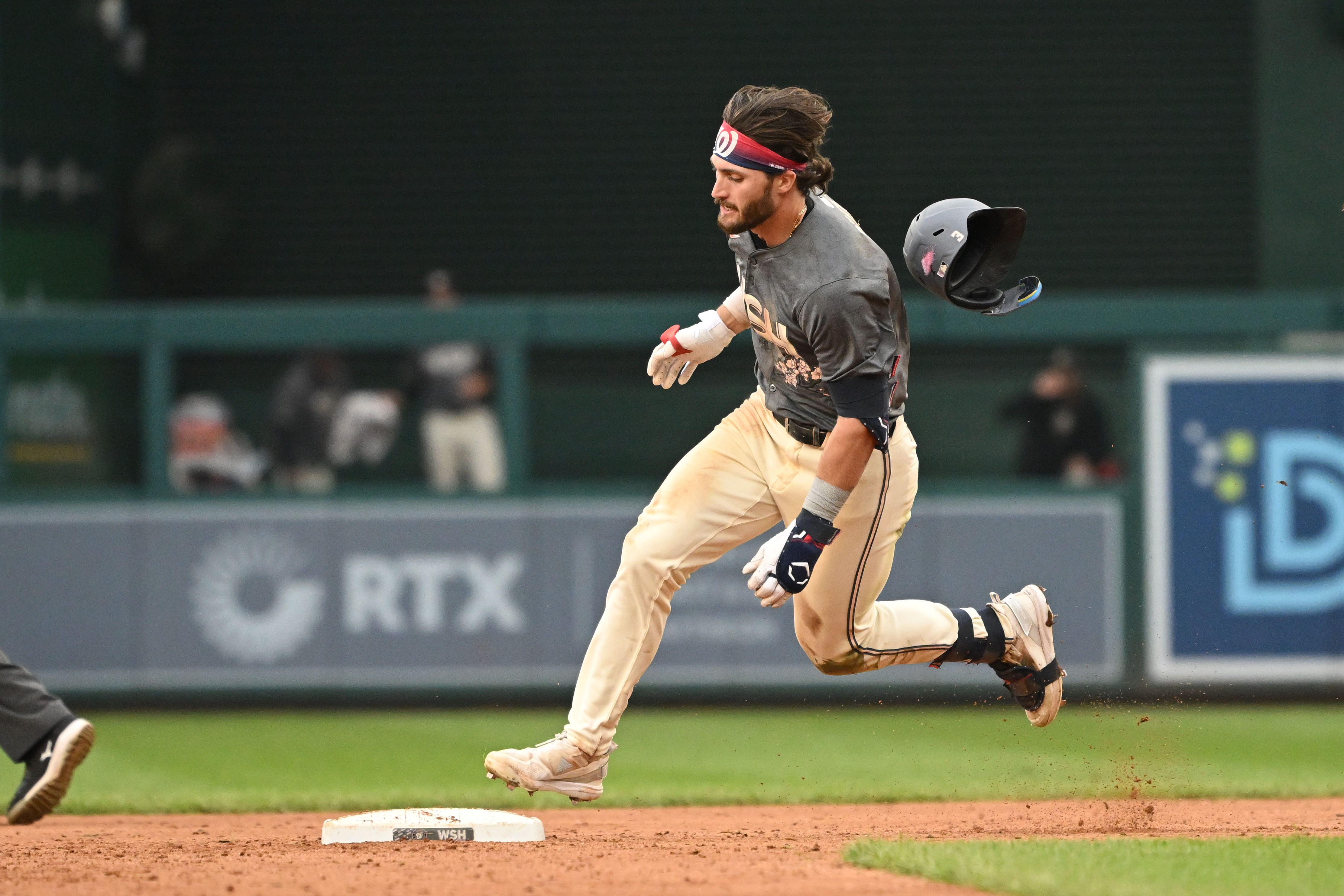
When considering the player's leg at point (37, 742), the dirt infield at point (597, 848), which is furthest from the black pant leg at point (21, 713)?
the dirt infield at point (597, 848)

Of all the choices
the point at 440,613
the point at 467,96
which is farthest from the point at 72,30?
the point at 440,613

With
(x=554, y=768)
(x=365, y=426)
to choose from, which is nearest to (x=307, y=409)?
(x=365, y=426)

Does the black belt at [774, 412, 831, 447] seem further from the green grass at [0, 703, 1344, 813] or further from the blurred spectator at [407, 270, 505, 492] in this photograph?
the blurred spectator at [407, 270, 505, 492]

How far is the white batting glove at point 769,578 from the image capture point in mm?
5066

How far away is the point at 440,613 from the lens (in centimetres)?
1020

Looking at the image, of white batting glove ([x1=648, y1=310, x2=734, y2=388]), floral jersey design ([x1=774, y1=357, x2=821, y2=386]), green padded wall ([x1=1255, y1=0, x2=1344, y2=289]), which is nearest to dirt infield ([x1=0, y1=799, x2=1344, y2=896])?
floral jersey design ([x1=774, y1=357, x2=821, y2=386])

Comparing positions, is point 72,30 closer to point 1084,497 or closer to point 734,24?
point 734,24

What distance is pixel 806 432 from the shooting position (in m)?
5.41

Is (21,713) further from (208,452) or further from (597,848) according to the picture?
(208,452)

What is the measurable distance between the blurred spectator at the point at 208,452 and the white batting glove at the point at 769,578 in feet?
19.6

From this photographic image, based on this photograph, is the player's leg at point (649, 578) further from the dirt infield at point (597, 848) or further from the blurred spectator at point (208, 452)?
the blurred spectator at point (208, 452)

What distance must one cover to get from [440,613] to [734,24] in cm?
A: 664

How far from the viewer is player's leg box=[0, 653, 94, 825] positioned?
6.11 metres

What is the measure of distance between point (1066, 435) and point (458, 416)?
3488 millimetres
